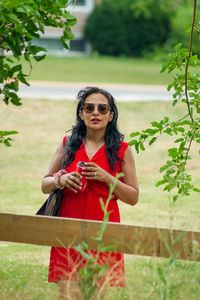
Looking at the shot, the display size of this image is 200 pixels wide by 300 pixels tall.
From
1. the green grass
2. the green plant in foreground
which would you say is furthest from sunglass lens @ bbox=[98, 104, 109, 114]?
the green grass

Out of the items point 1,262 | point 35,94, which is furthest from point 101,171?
point 35,94

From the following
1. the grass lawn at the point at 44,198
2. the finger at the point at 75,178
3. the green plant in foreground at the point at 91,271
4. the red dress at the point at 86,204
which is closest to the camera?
the green plant in foreground at the point at 91,271

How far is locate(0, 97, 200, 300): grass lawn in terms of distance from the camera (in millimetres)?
2699

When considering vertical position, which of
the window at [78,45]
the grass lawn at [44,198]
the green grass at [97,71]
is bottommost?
the grass lawn at [44,198]

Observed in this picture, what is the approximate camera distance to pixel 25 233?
309cm

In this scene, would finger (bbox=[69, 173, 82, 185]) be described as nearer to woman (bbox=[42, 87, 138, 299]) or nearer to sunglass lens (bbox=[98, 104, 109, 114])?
woman (bbox=[42, 87, 138, 299])

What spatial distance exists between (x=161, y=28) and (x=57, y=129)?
21.4 m

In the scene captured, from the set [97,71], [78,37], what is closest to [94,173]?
[97,71]

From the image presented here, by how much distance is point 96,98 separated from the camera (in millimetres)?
3664

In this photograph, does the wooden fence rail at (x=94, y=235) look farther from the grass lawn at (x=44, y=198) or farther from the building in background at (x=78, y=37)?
the building in background at (x=78, y=37)

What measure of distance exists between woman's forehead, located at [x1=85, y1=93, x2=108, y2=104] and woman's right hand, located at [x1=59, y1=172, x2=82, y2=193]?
0.54 m

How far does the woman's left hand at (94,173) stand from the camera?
3.32 m

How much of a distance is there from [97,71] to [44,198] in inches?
649

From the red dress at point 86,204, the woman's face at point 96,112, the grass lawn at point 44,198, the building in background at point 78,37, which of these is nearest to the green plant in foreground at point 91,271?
the grass lawn at point 44,198
